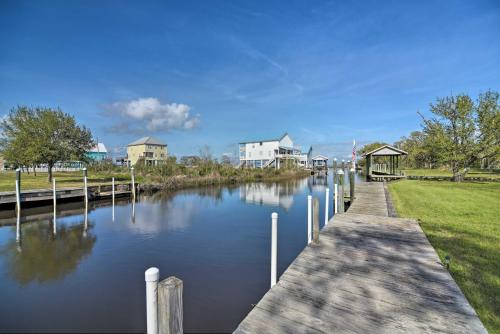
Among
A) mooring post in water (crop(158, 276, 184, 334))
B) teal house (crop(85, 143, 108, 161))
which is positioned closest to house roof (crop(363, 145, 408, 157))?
mooring post in water (crop(158, 276, 184, 334))

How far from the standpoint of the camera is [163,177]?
2614cm

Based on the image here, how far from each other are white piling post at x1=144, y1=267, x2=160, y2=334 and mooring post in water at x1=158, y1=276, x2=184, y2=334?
26mm

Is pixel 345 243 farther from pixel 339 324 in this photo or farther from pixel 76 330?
pixel 76 330

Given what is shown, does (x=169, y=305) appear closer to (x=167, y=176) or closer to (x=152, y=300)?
(x=152, y=300)

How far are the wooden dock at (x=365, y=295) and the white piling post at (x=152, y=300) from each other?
3.78ft

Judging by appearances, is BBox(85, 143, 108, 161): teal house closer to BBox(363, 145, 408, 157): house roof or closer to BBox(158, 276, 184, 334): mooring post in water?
BBox(363, 145, 408, 157): house roof

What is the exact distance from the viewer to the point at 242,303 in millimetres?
5230

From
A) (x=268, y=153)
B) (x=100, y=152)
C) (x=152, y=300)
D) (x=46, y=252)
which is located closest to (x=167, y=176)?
(x=46, y=252)

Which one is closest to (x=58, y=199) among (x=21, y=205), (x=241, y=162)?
(x=21, y=205)

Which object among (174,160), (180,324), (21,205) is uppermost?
(174,160)

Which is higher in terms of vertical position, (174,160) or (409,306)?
(174,160)

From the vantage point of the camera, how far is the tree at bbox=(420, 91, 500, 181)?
2006cm

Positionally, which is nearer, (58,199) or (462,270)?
(462,270)

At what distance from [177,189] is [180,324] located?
81.5ft
